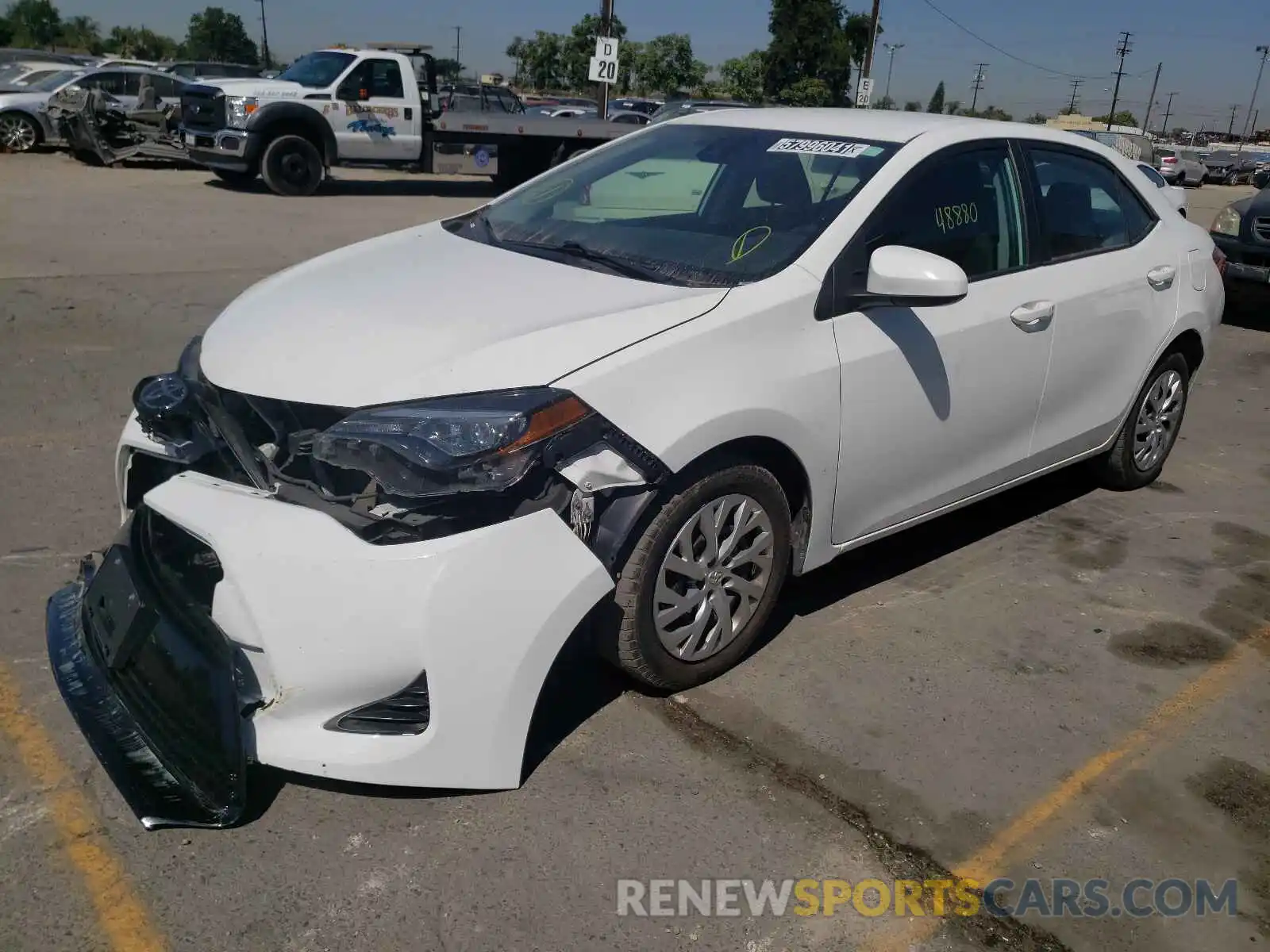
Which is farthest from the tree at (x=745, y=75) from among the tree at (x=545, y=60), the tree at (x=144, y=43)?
the tree at (x=144, y=43)

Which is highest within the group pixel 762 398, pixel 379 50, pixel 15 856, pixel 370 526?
pixel 379 50

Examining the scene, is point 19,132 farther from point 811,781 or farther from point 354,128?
point 811,781

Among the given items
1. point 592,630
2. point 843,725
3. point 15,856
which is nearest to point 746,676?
point 843,725

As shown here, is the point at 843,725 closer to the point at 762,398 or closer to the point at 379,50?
the point at 762,398

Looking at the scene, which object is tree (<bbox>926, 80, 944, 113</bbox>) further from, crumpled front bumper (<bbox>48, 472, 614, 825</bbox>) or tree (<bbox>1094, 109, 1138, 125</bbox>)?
crumpled front bumper (<bbox>48, 472, 614, 825</bbox>)

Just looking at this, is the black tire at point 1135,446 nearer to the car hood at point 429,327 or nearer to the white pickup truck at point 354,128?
the car hood at point 429,327

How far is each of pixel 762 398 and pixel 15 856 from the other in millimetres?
2190

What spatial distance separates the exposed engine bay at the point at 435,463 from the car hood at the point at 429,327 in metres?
0.06

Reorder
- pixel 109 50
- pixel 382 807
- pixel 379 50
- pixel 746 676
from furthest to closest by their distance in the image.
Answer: pixel 109 50 < pixel 379 50 < pixel 746 676 < pixel 382 807

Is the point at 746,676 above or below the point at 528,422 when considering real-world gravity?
below

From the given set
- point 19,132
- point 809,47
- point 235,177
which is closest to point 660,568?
point 235,177

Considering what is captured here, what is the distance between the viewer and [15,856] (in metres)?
2.53

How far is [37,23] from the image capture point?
80812mm

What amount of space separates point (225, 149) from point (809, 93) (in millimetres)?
46281
